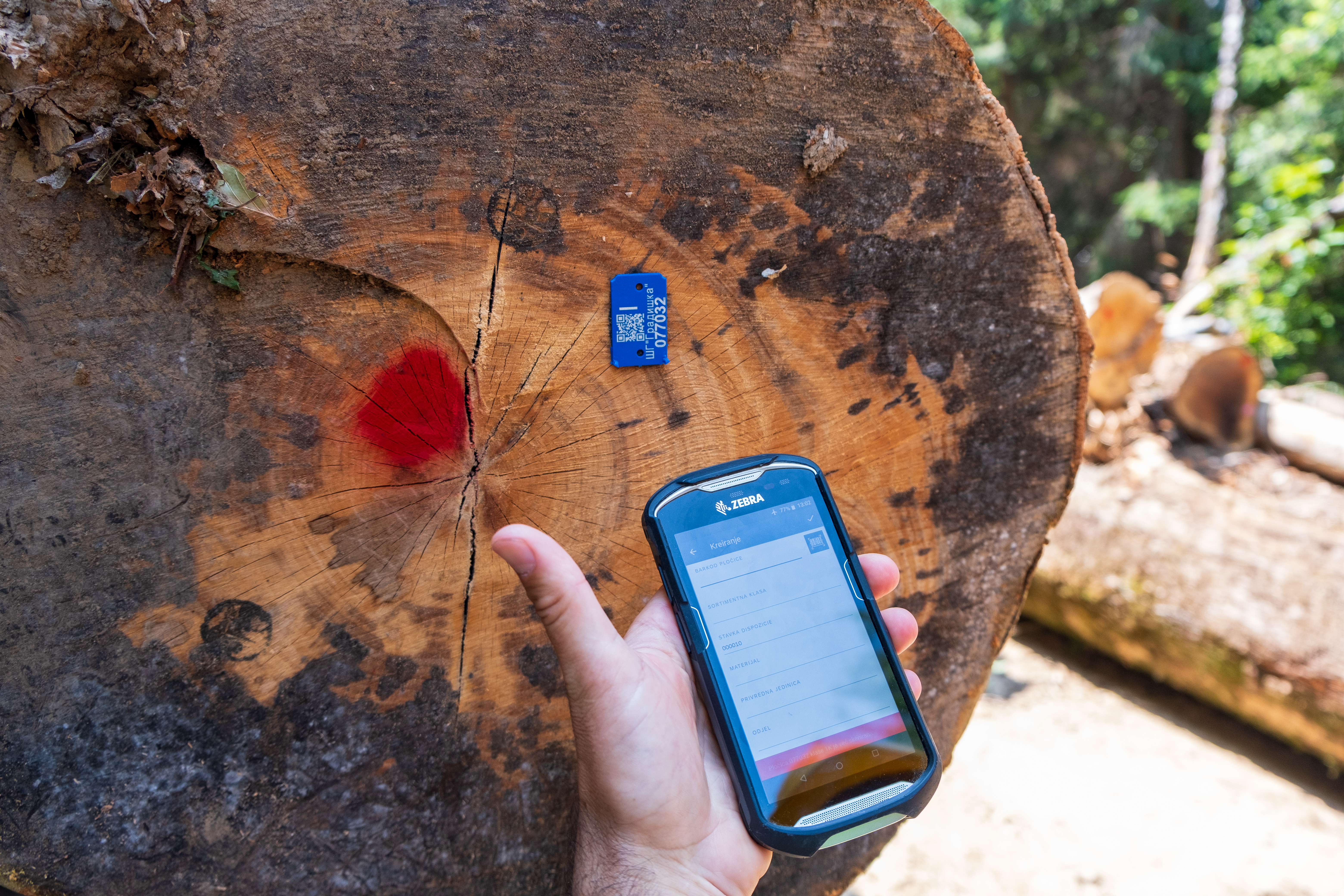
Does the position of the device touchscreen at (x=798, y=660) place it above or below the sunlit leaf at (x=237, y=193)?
below

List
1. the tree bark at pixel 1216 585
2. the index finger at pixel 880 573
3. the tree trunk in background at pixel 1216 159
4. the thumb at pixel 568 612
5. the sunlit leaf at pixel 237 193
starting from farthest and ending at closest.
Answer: the tree trunk in background at pixel 1216 159 < the tree bark at pixel 1216 585 < the index finger at pixel 880 573 < the sunlit leaf at pixel 237 193 < the thumb at pixel 568 612

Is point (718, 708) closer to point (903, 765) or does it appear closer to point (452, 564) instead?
point (903, 765)

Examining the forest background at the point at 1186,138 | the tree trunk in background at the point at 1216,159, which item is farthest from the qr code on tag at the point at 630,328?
the tree trunk in background at the point at 1216,159

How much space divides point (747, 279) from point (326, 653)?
930mm

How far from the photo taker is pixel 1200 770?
2893 mm

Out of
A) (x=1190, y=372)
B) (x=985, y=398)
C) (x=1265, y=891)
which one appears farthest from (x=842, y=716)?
(x=1190, y=372)

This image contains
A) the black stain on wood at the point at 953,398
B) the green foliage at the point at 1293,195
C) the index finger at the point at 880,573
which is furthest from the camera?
the green foliage at the point at 1293,195

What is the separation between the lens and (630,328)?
120 centimetres

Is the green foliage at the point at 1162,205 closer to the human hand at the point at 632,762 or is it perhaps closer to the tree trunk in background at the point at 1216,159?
the tree trunk in background at the point at 1216,159

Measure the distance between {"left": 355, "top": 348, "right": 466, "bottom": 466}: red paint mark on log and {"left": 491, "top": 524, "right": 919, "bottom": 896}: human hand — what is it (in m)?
0.25

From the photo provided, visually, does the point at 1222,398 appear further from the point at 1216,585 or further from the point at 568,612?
the point at 568,612

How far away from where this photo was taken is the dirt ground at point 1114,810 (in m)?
2.32

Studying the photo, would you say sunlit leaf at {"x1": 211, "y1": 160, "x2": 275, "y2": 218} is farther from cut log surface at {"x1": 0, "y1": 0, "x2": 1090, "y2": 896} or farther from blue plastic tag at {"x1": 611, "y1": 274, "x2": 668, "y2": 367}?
blue plastic tag at {"x1": 611, "y1": 274, "x2": 668, "y2": 367}

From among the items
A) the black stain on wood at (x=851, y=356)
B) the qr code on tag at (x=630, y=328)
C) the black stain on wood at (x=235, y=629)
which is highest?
the qr code on tag at (x=630, y=328)
